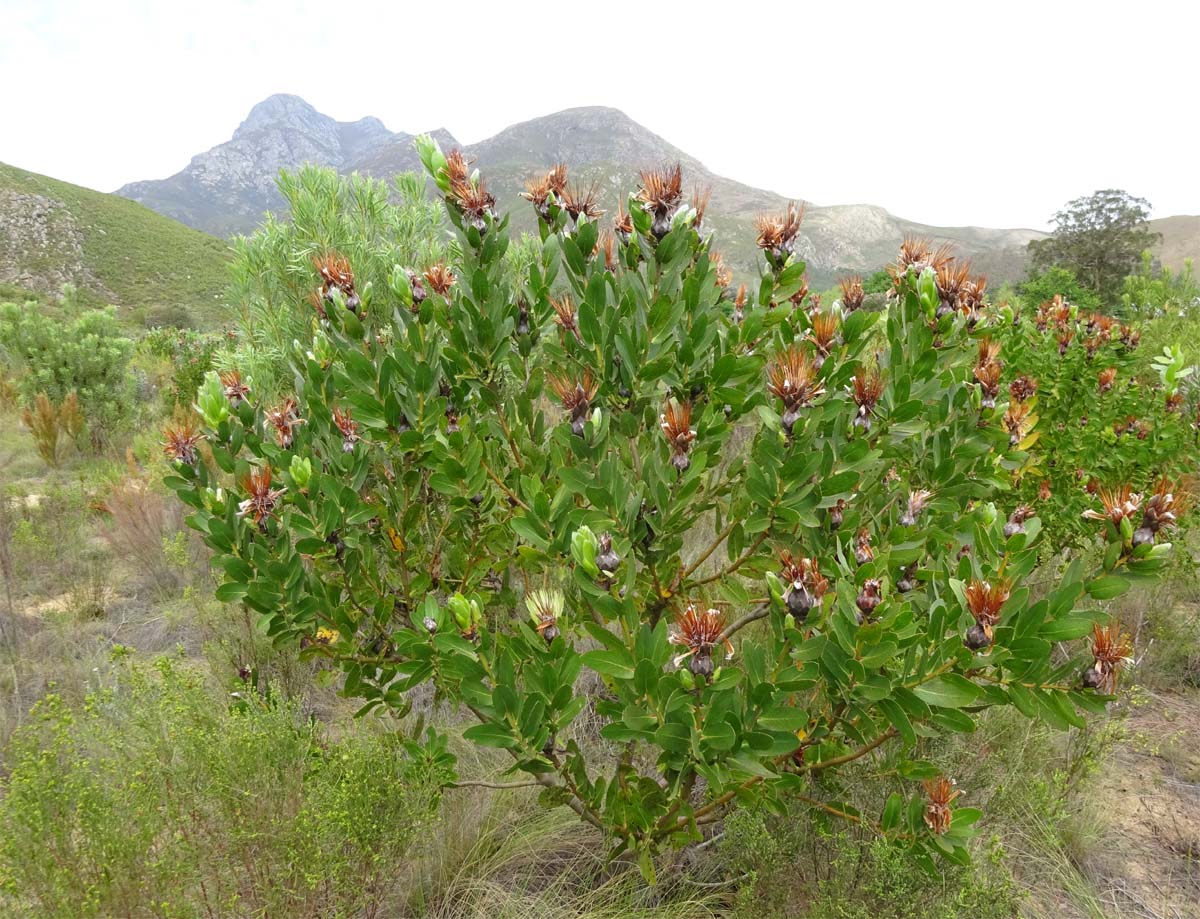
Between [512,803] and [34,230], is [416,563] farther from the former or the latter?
[34,230]

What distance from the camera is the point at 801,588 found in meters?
1.48

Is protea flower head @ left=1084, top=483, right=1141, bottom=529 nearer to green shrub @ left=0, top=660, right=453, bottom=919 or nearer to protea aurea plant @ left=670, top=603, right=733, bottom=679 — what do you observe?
protea aurea plant @ left=670, top=603, right=733, bottom=679

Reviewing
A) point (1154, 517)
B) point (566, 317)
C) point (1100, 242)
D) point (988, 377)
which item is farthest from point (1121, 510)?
point (1100, 242)

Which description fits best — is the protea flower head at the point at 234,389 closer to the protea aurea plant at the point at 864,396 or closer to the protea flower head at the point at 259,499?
the protea flower head at the point at 259,499

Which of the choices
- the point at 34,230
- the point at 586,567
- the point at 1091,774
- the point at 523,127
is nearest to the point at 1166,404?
the point at 1091,774

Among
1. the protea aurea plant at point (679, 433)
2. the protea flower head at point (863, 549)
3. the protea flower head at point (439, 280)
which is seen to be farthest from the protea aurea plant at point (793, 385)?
the protea flower head at point (439, 280)

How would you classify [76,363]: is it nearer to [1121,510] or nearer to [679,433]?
[679,433]

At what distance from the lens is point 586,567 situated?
4.85 feet

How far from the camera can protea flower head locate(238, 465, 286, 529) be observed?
183cm

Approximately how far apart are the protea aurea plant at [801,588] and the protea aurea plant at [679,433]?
0.36 m

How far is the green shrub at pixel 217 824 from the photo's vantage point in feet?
5.78

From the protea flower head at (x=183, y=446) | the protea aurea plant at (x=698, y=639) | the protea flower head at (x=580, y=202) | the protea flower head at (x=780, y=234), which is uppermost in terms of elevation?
the protea flower head at (x=580, y=202)

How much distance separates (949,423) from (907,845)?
126cm

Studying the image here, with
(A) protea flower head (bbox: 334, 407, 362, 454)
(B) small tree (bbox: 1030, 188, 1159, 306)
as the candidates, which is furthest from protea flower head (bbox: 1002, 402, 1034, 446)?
(B) small tree (bbox: 1030, 188, 1159, 306)
